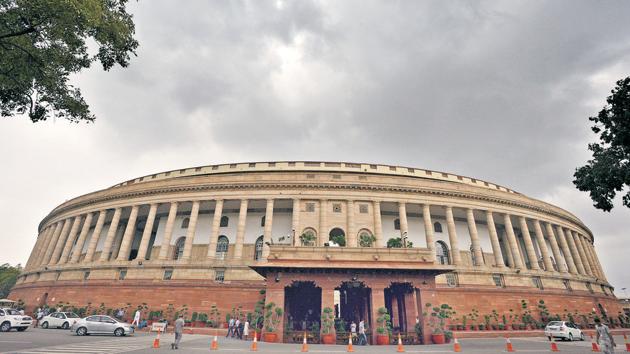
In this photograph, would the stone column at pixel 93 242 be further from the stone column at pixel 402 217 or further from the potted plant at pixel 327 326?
the stone column at pixel 402 217

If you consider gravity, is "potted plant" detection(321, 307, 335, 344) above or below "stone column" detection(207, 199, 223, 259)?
below

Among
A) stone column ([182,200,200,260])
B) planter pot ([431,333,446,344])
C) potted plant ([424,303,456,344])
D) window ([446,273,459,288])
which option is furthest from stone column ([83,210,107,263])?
window ([446,273,459,288])

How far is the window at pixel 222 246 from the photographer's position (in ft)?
129

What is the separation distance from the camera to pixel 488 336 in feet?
90.2

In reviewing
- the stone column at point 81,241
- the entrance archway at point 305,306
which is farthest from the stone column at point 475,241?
the stone column at point 81,241

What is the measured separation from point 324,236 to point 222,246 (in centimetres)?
1357

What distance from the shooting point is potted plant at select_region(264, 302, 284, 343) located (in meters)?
19.5

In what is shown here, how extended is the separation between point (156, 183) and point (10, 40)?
31071 millimetres

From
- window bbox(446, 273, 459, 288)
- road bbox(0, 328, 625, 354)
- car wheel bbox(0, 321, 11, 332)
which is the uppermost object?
window bbox(446, 273, 459, 288)

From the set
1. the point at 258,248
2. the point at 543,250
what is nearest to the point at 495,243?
the point at 543,250

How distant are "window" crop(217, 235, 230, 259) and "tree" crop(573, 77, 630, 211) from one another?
3506cm

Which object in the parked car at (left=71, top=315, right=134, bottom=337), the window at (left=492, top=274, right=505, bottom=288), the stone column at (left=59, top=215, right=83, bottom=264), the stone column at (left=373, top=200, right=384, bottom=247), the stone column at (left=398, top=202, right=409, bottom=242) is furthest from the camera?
the stone column at (left=59, top=215, right=83, bottom=264)

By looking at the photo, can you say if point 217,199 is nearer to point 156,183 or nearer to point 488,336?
point 156,183

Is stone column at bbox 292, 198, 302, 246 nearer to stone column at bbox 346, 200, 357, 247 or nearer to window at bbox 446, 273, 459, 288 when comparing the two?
stone column at bbox 346, 200, 357, 247
